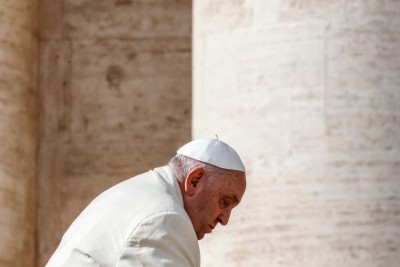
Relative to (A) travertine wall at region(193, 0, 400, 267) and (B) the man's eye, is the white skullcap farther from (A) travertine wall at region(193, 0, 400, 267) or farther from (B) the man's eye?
(A) travertine wall at region(193, 0, 400, 267)

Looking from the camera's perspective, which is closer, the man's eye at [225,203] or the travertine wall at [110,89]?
the man's eye at [225,203]

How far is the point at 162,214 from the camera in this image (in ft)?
27.4

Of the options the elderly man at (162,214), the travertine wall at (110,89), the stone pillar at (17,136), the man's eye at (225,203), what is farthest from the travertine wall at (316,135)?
the travertine wall at (110,89)

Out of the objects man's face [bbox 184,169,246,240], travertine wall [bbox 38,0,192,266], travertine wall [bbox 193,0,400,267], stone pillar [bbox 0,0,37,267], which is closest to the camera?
man's face [bbox 184,169,246,240]

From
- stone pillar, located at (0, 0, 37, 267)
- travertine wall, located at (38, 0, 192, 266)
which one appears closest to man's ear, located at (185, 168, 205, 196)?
stone pillar, located at (0, 0, 37, 267)

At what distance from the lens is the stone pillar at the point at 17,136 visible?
12758 mm

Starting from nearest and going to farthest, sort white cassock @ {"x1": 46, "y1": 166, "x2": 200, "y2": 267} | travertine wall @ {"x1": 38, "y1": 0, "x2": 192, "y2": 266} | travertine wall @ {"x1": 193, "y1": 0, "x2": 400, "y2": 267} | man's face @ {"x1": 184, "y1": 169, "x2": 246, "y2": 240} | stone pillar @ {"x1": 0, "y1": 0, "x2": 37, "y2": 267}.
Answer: white cassock @ {"x1": 46, "y1": 166, "x2": 200, "y2": 267}
man's face @ {"x1": 184, "y1": 169, "x2": 246, "y2": 240}
travertine wall @ {"x1": 193, "y1": 0, "x2": 400, "y2": 267}
stone pillar @ {"x1": 0, "y1": 0, "x2": 37, "y2": 267}
travertine wall @ {"x1": 38, "y1": 0, "x2": 192, "y2": 266}

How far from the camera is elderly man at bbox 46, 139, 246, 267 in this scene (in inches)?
326

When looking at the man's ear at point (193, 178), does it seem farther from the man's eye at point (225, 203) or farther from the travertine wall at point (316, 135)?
the travertine wall at point (316, 135)

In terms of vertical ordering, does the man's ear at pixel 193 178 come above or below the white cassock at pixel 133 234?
above

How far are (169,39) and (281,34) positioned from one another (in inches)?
102

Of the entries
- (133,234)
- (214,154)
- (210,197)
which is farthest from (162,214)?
(214,154)

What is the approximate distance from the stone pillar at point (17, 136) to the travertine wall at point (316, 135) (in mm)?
2186

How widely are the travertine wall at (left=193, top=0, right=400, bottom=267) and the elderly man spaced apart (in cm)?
154
